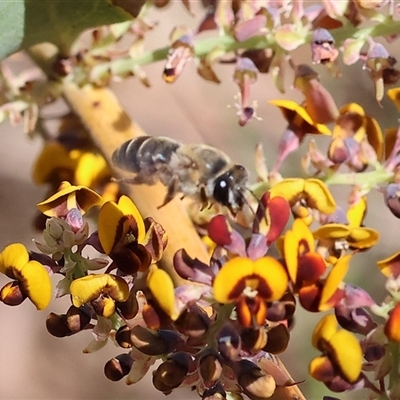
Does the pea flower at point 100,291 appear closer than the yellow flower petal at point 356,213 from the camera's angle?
Yes

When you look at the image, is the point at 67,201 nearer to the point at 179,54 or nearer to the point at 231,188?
the point at 231,188

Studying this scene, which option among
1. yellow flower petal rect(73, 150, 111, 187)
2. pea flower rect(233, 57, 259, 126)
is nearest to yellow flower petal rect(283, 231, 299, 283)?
pea flower rect(233, 57, 259, 126)

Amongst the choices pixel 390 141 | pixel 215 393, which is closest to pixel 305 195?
pixel 390 141

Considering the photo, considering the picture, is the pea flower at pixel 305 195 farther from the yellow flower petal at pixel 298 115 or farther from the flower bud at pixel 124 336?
the flower bud at pixel 124 336

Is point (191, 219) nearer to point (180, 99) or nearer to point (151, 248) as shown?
point (151, 248)

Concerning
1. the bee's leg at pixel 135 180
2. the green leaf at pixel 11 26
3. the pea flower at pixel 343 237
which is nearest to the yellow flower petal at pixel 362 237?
the pea flower at pixel 343 237

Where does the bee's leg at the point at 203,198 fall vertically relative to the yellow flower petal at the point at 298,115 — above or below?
below
